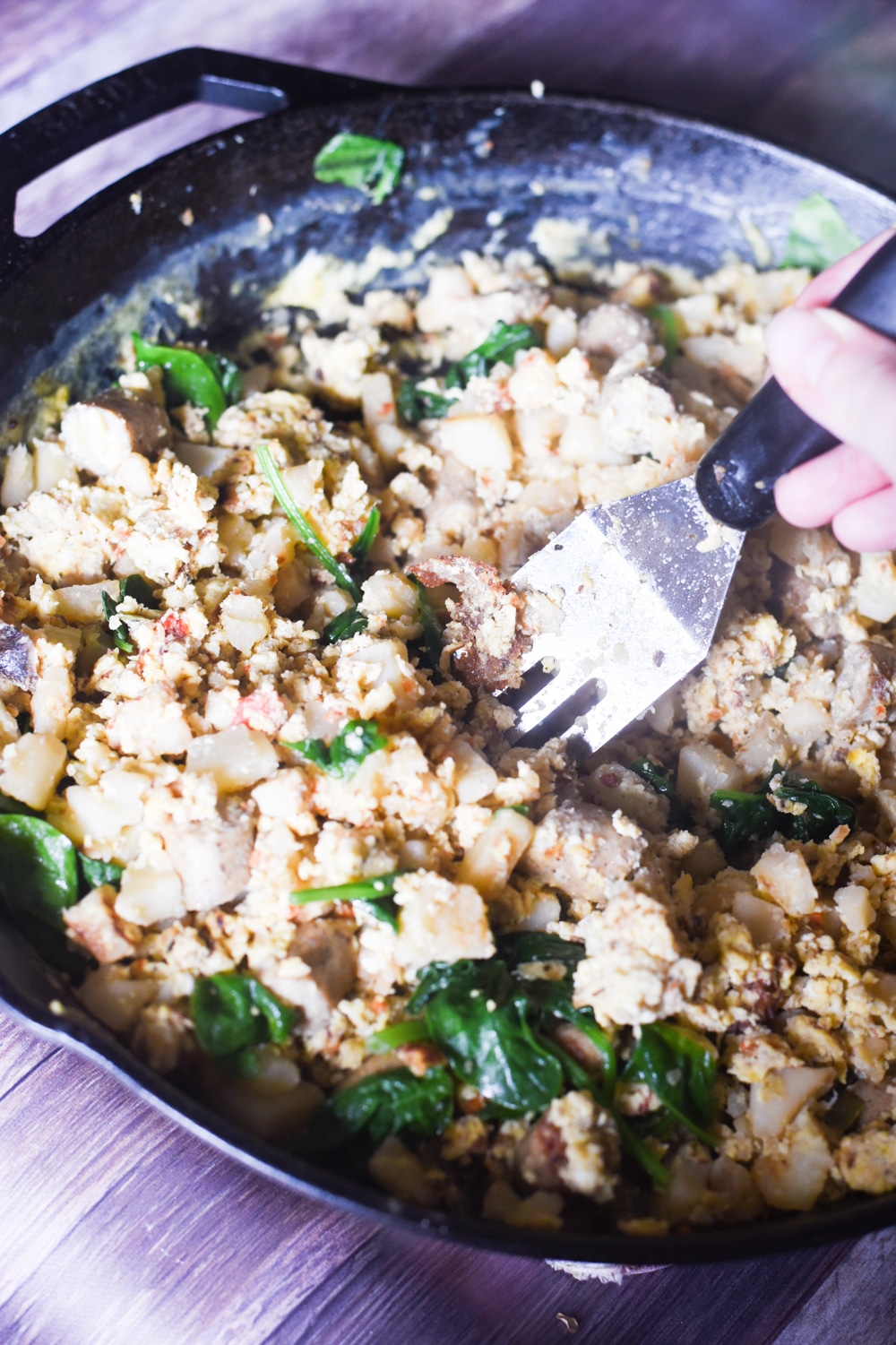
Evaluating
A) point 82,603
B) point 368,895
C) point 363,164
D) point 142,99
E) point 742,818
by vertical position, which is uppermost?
point 142,99

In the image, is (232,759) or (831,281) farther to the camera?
(831,281)

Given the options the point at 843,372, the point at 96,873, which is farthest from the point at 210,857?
the point at 843,372

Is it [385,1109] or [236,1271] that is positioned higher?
[385,1109]

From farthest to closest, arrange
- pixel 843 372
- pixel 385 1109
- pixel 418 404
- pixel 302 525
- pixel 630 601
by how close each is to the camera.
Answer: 1. pixel 418 404
2. pixel 302 525
3. pixel 630 601
4. pixel 385 1109
5. pixel 843 372

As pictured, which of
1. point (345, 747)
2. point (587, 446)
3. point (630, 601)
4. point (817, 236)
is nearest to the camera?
point (345, 747)

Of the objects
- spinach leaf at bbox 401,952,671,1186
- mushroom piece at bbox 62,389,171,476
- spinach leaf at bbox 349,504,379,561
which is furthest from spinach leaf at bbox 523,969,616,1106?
mushroom piece at bbox 62,389,171,476

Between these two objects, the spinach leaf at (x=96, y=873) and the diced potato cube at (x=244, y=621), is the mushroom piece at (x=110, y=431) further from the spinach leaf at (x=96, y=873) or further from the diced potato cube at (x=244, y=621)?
the spinach leaf at (x=96, y=873)

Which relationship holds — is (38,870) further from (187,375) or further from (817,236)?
(817,236)
